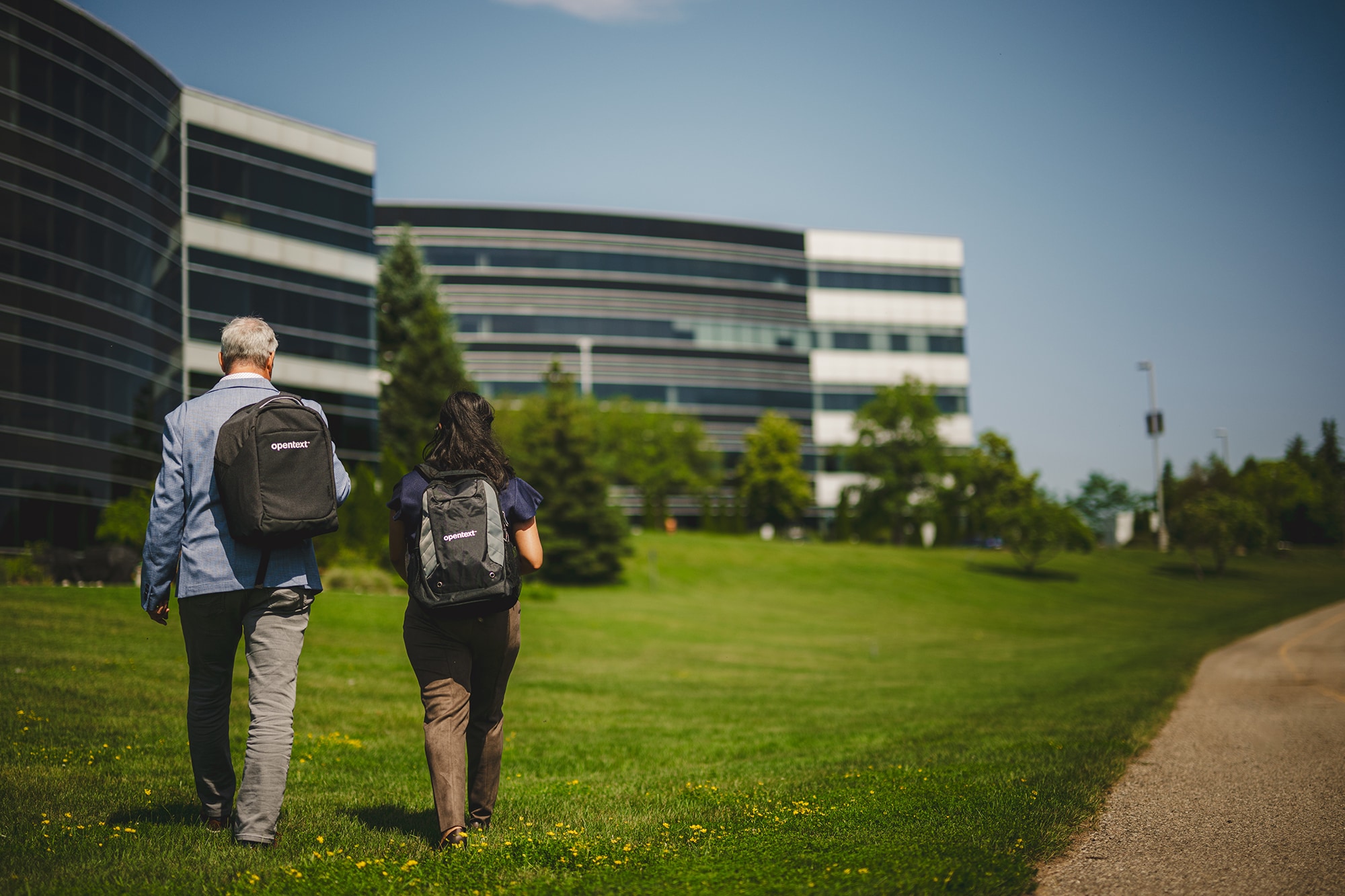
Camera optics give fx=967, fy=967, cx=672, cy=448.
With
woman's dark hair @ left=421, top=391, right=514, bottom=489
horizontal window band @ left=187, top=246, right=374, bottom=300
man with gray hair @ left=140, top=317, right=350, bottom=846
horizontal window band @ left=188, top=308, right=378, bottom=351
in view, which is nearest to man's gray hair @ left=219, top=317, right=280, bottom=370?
man with gray hair @ left=140, top=317, right=350, bottom=846

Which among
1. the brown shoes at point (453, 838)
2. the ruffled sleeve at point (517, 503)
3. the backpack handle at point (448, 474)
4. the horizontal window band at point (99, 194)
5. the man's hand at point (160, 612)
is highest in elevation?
the horizontal window band at point (99, 194)

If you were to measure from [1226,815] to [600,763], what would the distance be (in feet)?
15.7

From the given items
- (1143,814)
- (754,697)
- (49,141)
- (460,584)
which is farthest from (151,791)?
(49,141)

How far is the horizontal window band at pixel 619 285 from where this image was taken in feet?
250

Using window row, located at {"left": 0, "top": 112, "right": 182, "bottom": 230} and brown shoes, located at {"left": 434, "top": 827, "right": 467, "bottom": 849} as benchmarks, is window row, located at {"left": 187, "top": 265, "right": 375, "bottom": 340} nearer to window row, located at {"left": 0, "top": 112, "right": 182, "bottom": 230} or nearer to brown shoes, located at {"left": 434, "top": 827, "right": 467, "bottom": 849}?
window row, located at {"left": 0, "top": 112, "right": 182, "bottom": 230}

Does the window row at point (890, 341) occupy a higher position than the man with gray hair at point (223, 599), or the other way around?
the window row at point (890, 341)

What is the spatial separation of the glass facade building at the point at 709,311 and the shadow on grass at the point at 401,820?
70202mm

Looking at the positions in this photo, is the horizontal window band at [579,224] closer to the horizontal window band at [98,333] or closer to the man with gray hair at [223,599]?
the horizontal window band at [98,333]

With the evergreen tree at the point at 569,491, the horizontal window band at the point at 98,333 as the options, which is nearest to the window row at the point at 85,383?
the horizontal window band at the point at 98,333

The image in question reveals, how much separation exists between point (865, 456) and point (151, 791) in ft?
226

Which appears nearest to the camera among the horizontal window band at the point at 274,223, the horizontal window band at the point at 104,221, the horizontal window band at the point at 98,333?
the horizontal window band at the point at 98,333

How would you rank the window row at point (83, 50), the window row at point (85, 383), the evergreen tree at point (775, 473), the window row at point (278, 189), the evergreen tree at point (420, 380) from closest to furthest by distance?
the window row at point (85, 383) → the window row at point (83, 50) → the window row at point (278, 189) → the evergreen tree at point (420, 380) → the evergreen tree at point (775, 473)

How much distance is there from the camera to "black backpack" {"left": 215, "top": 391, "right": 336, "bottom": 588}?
4391 millimetres

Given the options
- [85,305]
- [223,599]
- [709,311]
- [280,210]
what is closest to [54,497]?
[85,305]
